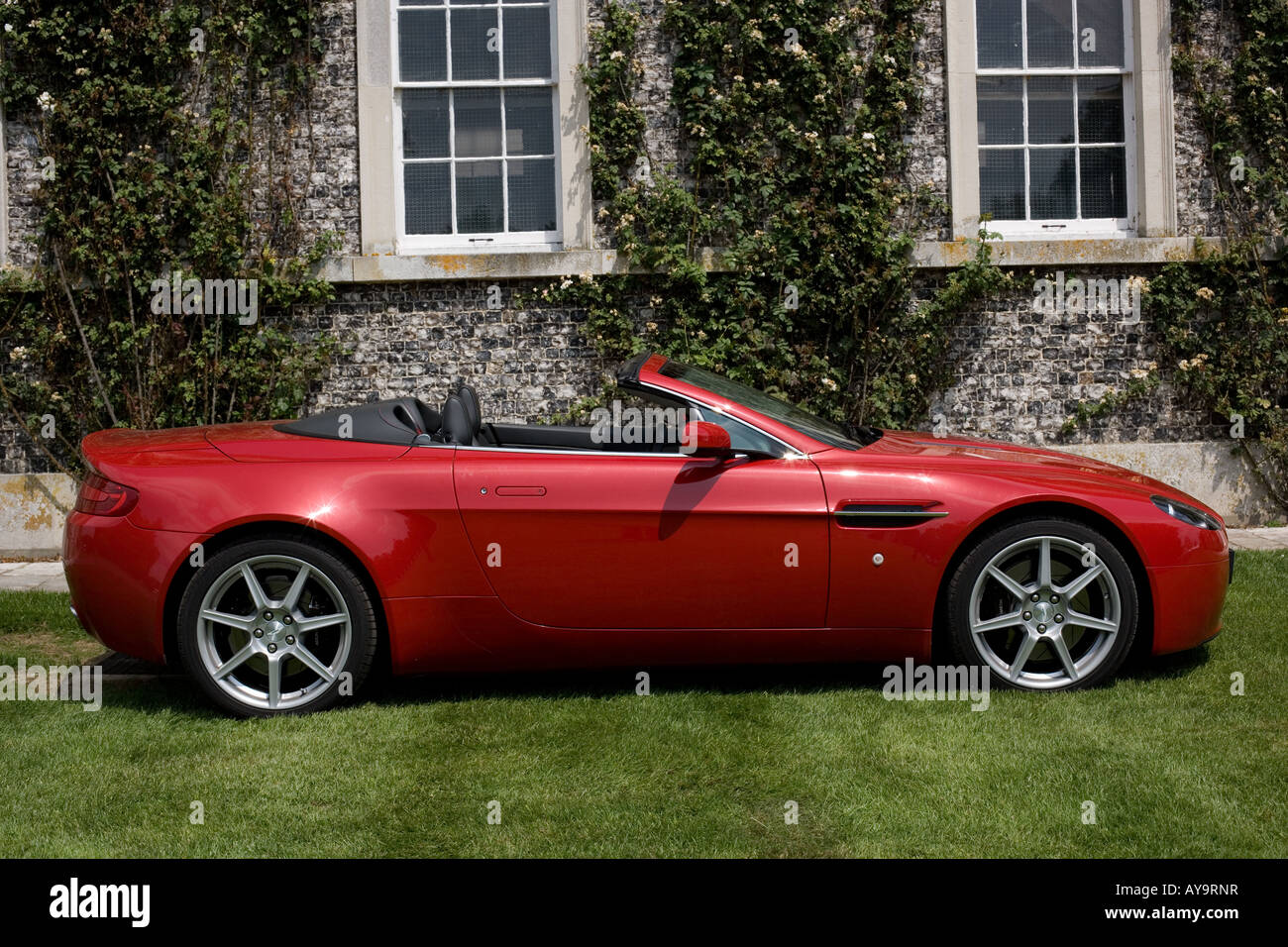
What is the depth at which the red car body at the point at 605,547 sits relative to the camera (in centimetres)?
489

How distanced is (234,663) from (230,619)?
0.17 m

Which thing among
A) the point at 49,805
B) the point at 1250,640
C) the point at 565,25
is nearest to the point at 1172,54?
the point at 565,25

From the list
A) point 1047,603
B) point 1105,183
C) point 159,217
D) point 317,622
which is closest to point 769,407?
point 1047,603

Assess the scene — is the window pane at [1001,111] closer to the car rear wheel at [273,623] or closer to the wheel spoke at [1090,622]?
the wheel spoke at [1090,622]

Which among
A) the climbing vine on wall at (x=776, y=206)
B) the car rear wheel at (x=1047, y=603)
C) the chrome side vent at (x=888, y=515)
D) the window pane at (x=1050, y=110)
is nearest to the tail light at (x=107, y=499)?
the chrome side vent at (x=888, y=515)

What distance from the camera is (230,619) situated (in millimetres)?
4895

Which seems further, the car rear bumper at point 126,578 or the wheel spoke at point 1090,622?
the wheel spoke at point 1090,622

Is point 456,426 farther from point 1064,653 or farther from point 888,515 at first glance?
point 1064,653

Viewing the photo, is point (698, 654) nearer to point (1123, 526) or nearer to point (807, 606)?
point (807, 606)

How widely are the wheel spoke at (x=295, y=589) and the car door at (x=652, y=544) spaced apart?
0.64m

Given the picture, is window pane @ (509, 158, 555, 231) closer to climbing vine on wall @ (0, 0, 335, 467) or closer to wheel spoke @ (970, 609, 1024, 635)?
climbing vine on wall @ (0, 0, 335, 467)

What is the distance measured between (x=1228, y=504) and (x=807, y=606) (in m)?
5.61

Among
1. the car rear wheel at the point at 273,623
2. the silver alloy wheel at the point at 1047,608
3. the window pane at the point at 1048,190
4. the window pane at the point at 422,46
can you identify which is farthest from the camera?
the window pane at the point at 1048,190

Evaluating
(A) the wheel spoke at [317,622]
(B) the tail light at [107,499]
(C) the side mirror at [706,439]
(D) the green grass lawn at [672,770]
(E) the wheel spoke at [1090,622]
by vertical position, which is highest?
(C) the side mirror at [706,439]
